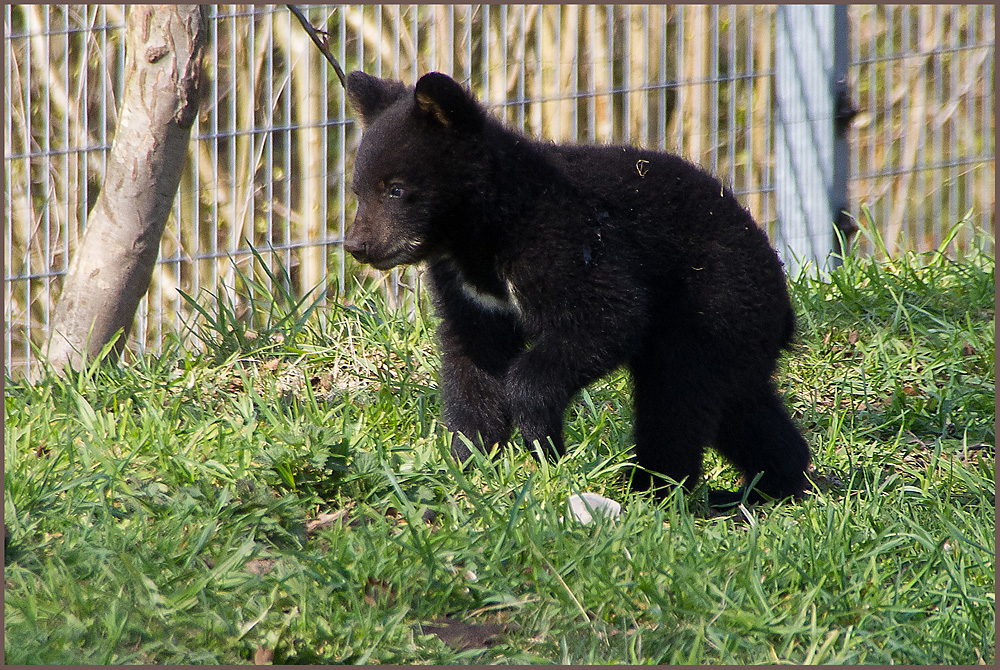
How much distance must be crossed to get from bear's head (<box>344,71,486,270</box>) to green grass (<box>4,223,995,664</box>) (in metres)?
0.70

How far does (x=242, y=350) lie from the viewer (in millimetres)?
4941

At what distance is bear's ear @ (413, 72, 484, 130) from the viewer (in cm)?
359

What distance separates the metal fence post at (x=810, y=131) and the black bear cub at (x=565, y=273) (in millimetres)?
2366

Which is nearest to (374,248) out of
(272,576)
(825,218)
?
(272,576)

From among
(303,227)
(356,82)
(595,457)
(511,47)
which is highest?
(511,47)

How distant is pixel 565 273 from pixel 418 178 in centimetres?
68

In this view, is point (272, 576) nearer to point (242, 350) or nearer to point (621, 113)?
point (242, 350)

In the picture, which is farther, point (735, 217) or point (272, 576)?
point (735, 217)

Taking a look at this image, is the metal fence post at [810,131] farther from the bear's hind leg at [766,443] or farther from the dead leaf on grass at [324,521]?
the dead leaf on grass at [324,521]

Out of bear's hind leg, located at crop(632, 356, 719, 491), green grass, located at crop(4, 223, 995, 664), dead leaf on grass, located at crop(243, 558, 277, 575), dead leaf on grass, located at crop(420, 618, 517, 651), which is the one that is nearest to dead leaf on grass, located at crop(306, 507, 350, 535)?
green grass, located at crop(4, 223, 995, 664)

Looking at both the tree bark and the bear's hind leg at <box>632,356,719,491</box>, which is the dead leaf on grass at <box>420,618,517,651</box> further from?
the tree bark

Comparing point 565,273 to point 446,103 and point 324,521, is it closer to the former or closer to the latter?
point 446,103

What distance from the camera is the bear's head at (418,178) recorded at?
3.70m

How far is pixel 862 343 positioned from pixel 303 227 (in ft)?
11.3
